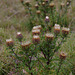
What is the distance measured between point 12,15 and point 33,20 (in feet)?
3.00

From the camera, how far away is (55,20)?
11.3 feet

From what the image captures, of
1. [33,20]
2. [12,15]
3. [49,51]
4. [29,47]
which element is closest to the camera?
[29,47]

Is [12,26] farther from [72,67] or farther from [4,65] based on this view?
[72,67]

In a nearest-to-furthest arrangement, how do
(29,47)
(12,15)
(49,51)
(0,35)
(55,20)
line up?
(29,47), (49,51), (0,35), (55,20), (12,15)

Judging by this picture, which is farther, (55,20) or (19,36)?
(55,20)

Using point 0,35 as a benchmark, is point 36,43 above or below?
above

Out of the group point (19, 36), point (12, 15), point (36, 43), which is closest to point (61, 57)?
point (36, 43)

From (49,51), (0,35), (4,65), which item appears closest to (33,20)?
(0,35)

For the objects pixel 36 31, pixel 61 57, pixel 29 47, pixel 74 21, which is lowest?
pixel 74 21

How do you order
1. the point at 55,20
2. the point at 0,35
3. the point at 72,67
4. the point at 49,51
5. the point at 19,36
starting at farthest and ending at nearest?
the point at 55,20
the point at 0,35
the point at 72,67
the point at 49,51
the point at 19,36

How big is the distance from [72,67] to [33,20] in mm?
2079

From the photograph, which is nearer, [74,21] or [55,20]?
[55,20]

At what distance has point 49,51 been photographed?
1.68 m

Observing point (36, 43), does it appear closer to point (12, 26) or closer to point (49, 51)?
point (49, 51)
